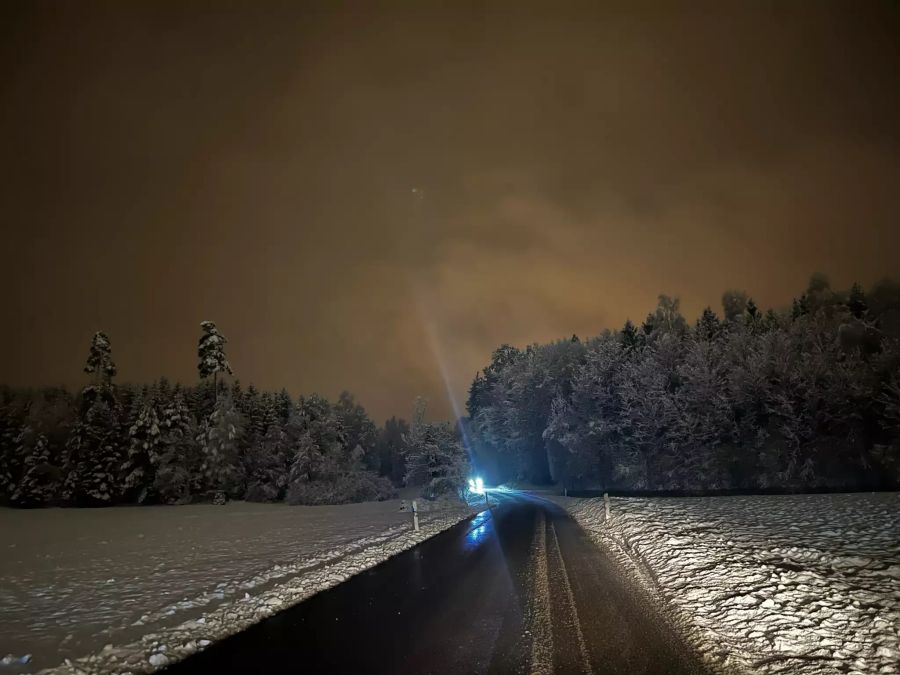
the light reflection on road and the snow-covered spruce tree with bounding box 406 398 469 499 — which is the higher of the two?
the snow-covered spruce tree with bounding box 406 398 469 499

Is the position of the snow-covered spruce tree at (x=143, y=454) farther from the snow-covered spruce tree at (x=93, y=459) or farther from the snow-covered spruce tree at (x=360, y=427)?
the snow-covered spruce tree at (x=360, y=427)

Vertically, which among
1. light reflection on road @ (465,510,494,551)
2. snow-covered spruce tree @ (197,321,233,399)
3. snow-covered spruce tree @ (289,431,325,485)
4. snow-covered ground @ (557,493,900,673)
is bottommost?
light reflection on road @ (465,510,494,551)

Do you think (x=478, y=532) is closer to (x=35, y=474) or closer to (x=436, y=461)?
(x=436, y=461)

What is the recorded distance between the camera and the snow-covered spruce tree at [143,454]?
2046 inches

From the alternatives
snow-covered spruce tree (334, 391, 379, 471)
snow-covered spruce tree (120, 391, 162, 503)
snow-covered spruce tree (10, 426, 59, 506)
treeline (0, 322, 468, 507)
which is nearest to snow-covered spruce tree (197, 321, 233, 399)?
treeline (0, 322, 468, 507)

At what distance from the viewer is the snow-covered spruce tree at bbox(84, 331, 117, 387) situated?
56625 mm

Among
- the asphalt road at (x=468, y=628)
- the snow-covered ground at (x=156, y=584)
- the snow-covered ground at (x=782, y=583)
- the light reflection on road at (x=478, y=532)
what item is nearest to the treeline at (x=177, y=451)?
the light reflection on road at (x=478, y=532)

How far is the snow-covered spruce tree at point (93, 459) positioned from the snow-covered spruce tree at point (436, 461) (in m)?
33.6

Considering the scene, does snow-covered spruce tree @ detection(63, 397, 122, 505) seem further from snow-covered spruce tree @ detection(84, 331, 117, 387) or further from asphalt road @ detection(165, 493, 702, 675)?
asphalt road @ detection(165, 493, 702, 675)

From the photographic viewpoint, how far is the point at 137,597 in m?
10.3

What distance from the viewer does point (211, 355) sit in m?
50.3

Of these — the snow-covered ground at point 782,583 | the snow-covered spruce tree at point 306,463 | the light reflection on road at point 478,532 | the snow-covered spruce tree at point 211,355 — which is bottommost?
the light reflection on road at point 478,532

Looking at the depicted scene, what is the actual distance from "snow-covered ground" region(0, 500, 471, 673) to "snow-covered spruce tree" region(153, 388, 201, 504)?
29.6 meters

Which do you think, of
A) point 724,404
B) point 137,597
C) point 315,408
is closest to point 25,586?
point 137,597
